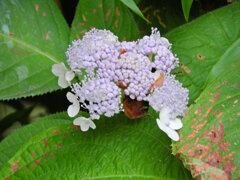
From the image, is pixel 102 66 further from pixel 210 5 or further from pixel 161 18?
pixel 210 5

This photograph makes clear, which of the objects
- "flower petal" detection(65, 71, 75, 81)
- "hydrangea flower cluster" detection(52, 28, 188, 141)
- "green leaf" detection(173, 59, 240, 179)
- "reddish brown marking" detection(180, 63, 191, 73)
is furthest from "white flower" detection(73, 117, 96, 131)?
"reddish brown marking" detection(180, 63, 191, 73)

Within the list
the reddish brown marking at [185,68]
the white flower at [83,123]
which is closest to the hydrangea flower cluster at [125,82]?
the white flower at [83,123]

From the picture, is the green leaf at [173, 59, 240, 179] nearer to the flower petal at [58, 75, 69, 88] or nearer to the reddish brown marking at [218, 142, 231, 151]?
the reddish brown marking at [218, 142, 231, 151]

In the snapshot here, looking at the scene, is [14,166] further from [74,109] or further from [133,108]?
[133,108]

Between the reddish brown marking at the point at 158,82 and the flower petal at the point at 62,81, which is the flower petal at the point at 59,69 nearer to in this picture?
→ the flower petal at the point at 62,81

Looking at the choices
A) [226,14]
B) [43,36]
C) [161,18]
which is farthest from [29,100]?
[226,14]
